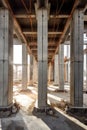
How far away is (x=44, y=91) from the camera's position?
8914 mm

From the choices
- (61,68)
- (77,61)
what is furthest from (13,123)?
(61,68)

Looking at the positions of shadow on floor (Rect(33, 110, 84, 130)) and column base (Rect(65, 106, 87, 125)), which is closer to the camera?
shadow on floor (Rect(33, 110, 84, 130))

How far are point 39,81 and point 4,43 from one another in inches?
92.1

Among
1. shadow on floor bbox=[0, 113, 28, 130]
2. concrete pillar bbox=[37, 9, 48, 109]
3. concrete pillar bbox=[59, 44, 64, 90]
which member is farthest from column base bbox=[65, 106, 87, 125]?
concrete pillar bbox=[59, 44, 64, 90]

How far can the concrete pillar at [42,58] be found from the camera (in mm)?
8875

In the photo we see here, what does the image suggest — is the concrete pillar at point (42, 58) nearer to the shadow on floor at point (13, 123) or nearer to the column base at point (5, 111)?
the column base at point (5, 111)

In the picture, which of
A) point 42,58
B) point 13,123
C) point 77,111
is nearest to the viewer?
point 13,123

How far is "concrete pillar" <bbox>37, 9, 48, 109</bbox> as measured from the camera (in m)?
8.88

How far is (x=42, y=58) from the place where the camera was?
8.88 meters

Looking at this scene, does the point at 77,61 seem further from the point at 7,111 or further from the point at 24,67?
the point at 24,67

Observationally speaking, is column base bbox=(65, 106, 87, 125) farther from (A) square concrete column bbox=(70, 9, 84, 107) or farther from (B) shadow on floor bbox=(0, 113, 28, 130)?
(B) shadow on floor bbox=(0, 113, 28, 130)

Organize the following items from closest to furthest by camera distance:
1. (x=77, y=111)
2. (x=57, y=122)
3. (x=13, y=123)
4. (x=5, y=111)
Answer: (x=13, y=123), (x=57, y=122), (x=5, y=111), (x=77, y=111)

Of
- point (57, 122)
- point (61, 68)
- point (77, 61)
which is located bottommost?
point (57, 122)

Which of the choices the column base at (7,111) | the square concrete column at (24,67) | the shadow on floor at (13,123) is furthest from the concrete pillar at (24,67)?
the shadow on floor at (13,123)
